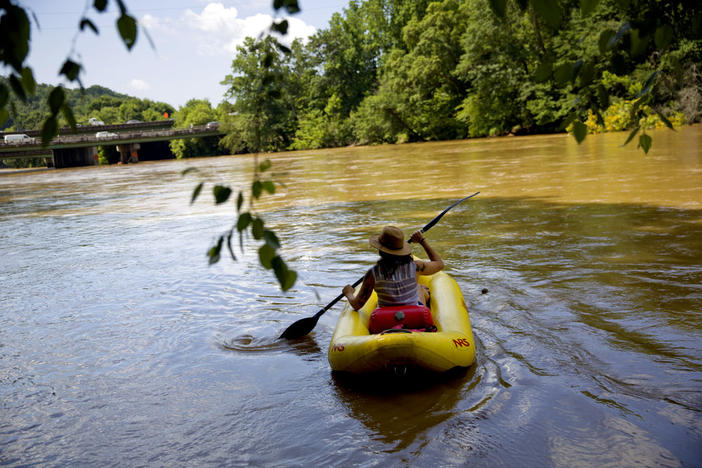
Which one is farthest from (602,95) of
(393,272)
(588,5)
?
(393,272)

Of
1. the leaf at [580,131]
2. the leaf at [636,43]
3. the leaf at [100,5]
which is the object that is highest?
the leaf at [100,5]

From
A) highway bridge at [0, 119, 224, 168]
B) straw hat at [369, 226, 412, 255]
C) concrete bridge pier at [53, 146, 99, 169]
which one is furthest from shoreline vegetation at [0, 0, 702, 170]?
concrete bridge pier at [53, 146, 99, 169]

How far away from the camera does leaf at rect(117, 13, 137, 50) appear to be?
131 centimetres

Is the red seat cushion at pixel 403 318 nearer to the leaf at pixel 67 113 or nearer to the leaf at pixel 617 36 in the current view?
the leaf at pixel 617 36

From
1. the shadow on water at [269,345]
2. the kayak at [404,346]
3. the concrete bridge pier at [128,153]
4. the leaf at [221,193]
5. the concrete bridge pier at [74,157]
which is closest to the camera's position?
the leaf at [221,193]

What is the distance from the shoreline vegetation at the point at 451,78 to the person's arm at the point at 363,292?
1210 mm

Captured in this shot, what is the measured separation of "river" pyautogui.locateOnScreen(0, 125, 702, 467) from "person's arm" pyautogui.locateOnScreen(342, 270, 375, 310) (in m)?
0.51

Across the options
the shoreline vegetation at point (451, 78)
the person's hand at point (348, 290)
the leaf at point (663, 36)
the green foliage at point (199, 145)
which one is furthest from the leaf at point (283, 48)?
A: the green foliage at point (199, 145)

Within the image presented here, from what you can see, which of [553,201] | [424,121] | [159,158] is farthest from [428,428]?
[159,158]

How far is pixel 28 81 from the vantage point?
1376 millimetres

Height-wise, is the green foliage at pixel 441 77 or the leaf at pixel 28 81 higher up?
the green foliage at pixel 441 77

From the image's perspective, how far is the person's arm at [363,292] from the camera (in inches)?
163

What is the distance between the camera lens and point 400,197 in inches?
487

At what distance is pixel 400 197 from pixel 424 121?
92.6 feet
